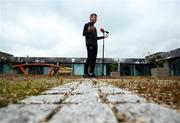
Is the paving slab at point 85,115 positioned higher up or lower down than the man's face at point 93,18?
lower down

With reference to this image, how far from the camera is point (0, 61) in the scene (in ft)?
104

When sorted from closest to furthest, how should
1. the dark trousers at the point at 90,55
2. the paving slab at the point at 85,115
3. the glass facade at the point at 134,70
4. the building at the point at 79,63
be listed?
the paving slab at the point at 85,115
the dark trousers at the point at 90,55
the building at the point at 79,63
the glass facade at the point at 134,70

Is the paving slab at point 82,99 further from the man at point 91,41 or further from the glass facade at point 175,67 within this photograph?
the glass facade at point 175,67

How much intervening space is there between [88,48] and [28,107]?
653 centimetres

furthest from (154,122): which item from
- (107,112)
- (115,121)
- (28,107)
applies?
(28,107)

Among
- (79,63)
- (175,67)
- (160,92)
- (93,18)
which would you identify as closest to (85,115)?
(160,92)

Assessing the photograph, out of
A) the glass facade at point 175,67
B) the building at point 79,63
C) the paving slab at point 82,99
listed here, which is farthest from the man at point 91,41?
the building at point 79,63

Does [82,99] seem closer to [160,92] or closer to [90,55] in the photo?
[160,92]

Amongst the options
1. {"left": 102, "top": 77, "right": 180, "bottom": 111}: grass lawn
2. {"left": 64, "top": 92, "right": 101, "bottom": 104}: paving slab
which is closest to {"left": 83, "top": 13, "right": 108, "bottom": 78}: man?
{"left": 102, "top": 77, "right": 180, "bottom": 111}: grass lawn

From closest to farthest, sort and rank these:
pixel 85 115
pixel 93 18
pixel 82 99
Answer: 1. pixel 85 115
2. pixel 82 99
3. pixel 93 18

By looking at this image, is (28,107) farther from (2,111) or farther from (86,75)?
(86,75)

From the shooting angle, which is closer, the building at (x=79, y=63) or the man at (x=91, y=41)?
the man at (x=91, y=41)

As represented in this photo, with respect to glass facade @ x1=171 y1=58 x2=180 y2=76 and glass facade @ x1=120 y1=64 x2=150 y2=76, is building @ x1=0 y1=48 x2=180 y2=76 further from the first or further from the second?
glass facade @ x1=171 y1=58 x2=180 y2=76

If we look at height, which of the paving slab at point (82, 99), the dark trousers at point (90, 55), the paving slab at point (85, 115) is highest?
the dark trousers at point (90, 55)
